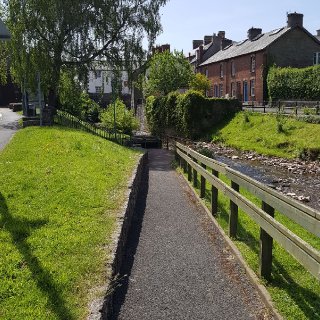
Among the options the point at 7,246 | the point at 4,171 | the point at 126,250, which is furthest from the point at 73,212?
the point at 4,171

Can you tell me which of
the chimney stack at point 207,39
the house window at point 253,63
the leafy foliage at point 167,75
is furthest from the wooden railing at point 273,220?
the chimney stack at point 207,39

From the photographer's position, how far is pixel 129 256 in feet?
20.4

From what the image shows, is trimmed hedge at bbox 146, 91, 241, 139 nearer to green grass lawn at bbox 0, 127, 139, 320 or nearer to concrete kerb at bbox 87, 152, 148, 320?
green grass lawn at bbox 0, 127, 139, 320

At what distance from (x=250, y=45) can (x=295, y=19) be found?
21.3 ft

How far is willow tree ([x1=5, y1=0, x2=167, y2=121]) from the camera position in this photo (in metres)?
25.7

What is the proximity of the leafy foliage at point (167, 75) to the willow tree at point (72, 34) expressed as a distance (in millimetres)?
21329

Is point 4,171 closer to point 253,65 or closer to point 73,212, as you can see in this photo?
point 73,212

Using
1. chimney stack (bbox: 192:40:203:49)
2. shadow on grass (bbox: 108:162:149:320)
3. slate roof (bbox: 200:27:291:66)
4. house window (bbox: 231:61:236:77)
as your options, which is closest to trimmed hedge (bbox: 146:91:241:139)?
slate roof (bbox: 200:27:291:66)

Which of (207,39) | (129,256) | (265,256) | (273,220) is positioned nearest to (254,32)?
(207,39)

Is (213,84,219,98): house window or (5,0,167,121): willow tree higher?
(5,0,167,121): willow tree

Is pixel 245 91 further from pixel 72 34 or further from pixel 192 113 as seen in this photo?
pixel 72 34

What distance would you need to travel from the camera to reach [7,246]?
551 cm

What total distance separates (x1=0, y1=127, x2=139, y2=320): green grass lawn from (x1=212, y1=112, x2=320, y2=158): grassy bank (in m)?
15.7

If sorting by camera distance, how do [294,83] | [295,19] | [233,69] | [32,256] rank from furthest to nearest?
1. [233,69]
2. [295,19]
3. [294,83]
4. [32,256]
